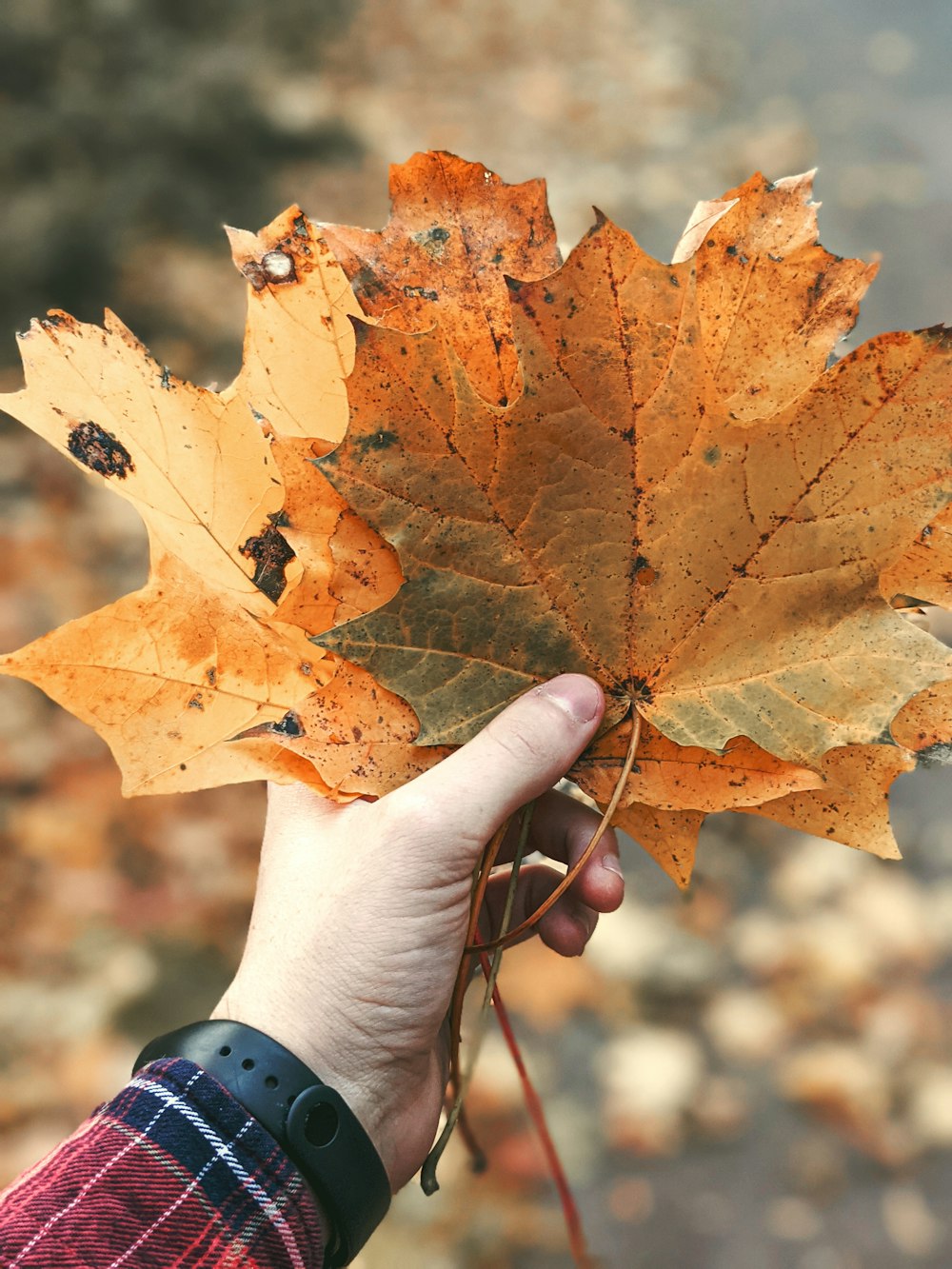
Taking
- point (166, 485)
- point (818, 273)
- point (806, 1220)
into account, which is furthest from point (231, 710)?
point (806, 1220)

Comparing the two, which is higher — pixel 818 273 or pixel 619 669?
pixel 818 273

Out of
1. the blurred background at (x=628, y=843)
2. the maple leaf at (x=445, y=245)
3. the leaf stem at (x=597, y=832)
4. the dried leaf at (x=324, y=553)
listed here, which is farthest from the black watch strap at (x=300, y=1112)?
the blurred background at (x=628, y=843)

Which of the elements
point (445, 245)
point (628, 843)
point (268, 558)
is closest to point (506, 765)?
point (268, 558)

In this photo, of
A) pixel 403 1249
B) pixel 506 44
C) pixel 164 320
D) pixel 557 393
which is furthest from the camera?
pixel 506 44

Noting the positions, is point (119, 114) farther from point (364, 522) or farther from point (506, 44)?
point (364, 522)

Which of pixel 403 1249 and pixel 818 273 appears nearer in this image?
pixel 818 273

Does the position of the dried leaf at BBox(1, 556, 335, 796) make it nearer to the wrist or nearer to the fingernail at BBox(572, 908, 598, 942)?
the wrist

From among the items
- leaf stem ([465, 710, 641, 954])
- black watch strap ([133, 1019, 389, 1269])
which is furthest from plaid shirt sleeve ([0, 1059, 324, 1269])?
leaf stem ([465, 710, 641, 954])
